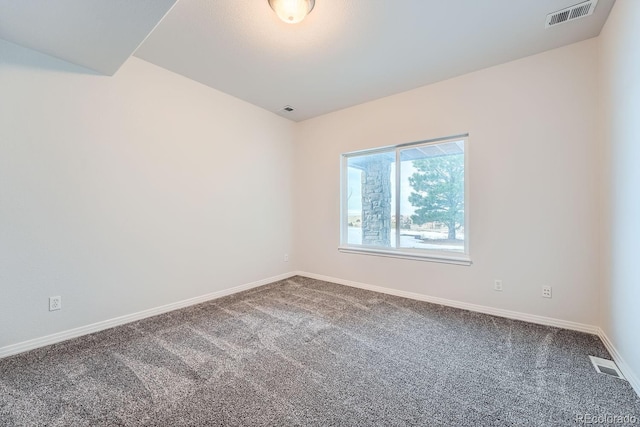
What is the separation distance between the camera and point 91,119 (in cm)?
240

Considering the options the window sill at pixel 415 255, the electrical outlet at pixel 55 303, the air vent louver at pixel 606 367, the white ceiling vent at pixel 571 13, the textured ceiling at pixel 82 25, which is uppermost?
the white ceiling vent at pixel 571 13

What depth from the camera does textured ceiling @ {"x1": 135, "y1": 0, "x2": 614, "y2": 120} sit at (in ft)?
6.66

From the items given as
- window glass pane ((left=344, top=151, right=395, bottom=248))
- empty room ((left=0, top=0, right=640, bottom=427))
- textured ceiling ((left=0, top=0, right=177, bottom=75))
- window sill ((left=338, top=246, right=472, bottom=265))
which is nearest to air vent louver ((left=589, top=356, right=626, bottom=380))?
empty room ((left=0, top=0, right=640, bottom=427))

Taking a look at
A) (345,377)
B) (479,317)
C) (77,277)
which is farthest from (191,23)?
(479,317)

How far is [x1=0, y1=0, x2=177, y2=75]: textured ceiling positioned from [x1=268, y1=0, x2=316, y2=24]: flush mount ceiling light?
2.36ft

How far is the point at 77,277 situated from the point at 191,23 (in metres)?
2.44

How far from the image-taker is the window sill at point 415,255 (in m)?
3.04

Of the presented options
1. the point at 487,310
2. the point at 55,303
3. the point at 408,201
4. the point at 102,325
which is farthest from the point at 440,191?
the point at 55,303

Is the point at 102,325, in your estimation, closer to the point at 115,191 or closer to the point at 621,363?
the point at 115,191

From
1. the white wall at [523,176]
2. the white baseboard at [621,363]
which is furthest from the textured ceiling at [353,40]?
the white baseboard at [621,363]

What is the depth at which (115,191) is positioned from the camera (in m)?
2.54

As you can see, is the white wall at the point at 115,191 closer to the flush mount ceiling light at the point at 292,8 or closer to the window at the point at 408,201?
the window at the point at 408,201

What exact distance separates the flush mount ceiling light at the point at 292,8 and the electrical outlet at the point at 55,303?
2.99m

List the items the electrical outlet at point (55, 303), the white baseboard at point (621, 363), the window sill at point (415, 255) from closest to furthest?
1. the white baseboard at point (621, 363)
2. the electrical outlet at point (55, 303)
3. the window sill at point (415, 255)
